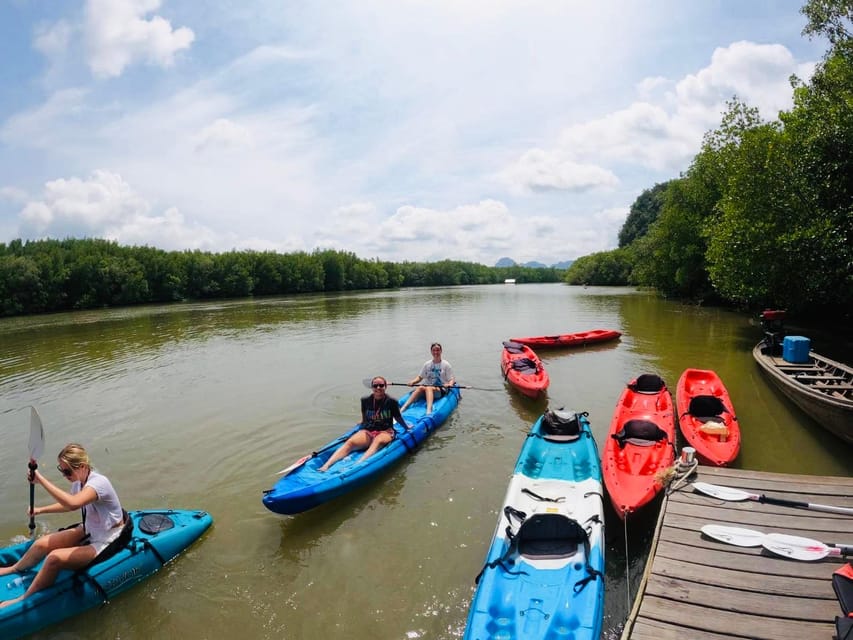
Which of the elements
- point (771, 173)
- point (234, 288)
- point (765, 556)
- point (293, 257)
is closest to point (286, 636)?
point (765, 556)

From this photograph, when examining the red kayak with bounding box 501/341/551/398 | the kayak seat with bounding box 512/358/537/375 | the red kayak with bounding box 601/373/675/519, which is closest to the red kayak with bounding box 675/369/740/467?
the red kayak with bounding box 601/373/675/519

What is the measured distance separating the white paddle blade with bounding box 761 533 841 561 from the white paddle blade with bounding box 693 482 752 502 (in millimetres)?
794

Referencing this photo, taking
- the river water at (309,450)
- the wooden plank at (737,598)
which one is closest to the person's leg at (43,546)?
the river water at (309,450)

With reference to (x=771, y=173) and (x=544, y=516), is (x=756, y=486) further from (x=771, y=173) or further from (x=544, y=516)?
(x=771, y=173)

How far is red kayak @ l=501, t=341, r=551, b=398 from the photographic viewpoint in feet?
40.1

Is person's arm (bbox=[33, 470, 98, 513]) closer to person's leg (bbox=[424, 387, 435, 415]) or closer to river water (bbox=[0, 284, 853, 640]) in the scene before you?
river water (bbox=[0, 284, 853, 640])

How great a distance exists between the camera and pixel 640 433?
774cm

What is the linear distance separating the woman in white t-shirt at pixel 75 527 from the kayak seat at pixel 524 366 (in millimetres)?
10473

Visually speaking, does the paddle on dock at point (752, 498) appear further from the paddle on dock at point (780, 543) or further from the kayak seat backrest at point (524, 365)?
the kayak seat backrest at point (524, 365)

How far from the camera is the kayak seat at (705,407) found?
29.4 ft

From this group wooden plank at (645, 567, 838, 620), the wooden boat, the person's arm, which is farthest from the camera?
the wooden boat

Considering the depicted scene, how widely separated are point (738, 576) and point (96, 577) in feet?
22.0

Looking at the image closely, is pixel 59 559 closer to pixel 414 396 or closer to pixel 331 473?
pixel 331 473

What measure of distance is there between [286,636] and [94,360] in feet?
67.4
